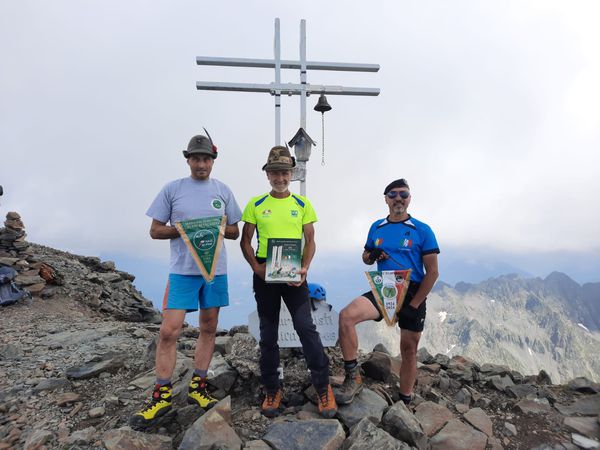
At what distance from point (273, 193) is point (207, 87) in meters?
4.53

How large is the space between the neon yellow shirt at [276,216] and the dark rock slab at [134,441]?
234cm

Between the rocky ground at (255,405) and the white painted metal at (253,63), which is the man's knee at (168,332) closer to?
the rocky ground at (255,405)

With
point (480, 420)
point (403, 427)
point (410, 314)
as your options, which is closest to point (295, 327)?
point (410, 314)

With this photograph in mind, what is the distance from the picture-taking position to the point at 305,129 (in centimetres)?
810

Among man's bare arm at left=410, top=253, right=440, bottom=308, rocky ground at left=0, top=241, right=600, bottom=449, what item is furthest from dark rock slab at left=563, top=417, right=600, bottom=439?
man's bare arm at left=410, top=253, right=440, bottom=308

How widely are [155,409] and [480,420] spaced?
14.7 ft

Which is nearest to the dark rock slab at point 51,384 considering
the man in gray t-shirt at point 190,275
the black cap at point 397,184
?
the man in gray t-shirt at point 190,275

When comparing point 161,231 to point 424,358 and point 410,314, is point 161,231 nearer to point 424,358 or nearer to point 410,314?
point 410,314

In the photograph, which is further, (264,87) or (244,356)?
(264,87)

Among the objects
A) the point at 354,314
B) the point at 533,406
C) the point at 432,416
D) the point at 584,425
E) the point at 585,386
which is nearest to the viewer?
the point at 354,314

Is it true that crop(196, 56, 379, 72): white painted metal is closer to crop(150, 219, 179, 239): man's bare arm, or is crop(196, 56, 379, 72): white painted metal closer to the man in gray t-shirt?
the man in gray t-shirt

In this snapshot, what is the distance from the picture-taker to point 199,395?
4.91 m

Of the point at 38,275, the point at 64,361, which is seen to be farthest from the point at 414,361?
the point at 38,275

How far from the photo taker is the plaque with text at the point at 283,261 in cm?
460
